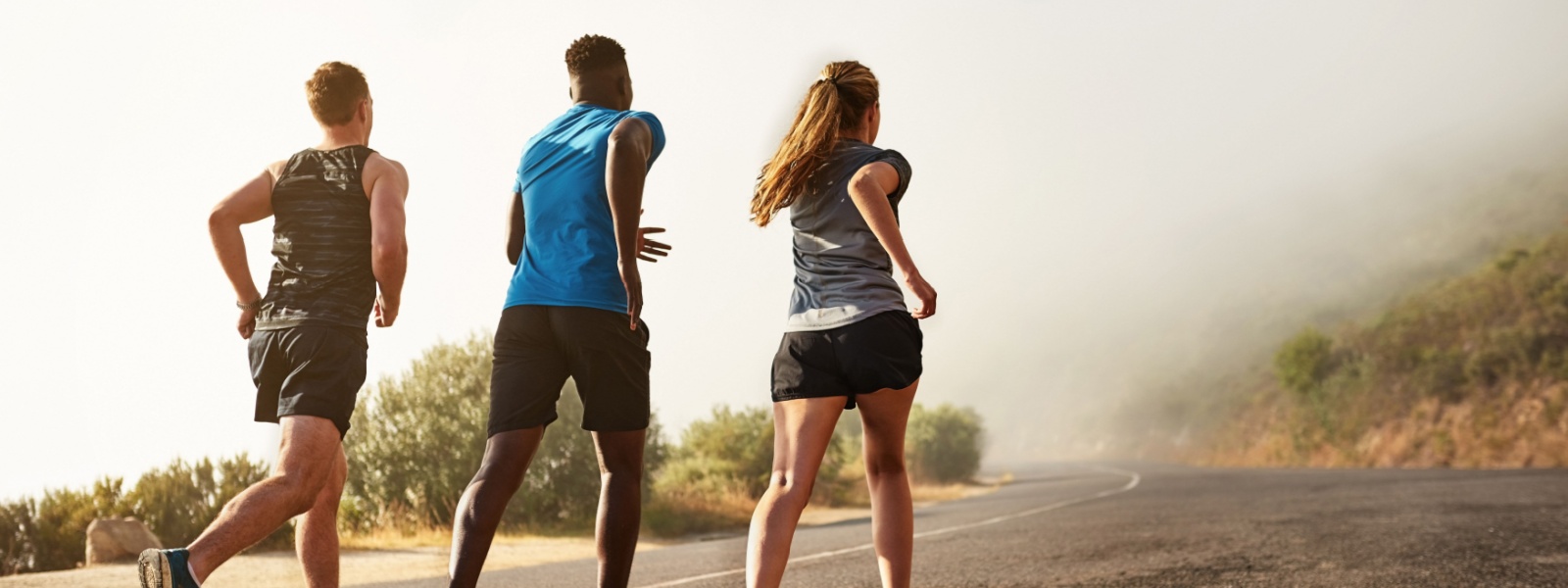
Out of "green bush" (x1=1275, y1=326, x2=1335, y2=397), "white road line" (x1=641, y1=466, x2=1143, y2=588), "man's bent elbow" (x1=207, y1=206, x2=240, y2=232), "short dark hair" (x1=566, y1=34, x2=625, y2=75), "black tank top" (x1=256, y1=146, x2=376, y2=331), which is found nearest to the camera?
"black tank top" (x1=256, y1=146, x2=376, y2=331)

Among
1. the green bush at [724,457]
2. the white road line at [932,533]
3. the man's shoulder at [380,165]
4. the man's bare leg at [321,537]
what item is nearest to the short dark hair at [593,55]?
the man's shoulder at [380,165]

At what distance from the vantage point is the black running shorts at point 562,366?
3500mm

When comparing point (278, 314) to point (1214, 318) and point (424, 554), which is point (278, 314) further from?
point (1214, 318)

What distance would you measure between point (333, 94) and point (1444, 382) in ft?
133

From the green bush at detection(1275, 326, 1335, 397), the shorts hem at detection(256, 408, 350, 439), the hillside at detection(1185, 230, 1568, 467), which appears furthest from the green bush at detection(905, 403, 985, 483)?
the shorts hem at detection(256, 408, 350, 439)

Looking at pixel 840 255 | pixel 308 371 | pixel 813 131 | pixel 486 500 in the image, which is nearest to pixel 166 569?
pixel 308 371

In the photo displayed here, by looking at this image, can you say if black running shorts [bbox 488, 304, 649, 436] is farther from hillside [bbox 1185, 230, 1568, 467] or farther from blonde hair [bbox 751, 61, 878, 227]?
hillside [bbox 1185, 230, 1568, 467]

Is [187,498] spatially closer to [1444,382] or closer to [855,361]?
[855,361]

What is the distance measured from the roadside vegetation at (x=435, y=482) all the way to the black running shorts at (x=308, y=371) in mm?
7358

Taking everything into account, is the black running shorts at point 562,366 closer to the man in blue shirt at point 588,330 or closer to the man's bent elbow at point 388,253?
the man in blue shirt at point 588,330

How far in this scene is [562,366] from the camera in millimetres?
3580

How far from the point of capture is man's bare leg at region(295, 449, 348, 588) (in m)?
3.76

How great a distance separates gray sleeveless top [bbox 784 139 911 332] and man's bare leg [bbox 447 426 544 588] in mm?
933

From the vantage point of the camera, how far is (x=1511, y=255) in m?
42.3
